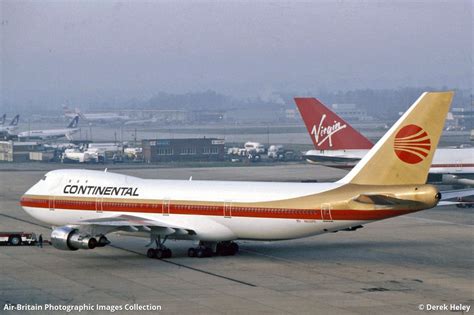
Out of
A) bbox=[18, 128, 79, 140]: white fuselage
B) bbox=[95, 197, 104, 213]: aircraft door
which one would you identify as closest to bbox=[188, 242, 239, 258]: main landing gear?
bbox=[95, 197, 104, 213]: aircraft door

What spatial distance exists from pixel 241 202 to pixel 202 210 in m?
2.15

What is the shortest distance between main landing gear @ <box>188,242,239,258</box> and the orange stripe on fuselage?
190 centimetres

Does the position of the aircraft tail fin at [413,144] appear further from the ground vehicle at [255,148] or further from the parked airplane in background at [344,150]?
the ground vehicle at [255,148]

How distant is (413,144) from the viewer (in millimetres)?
40562

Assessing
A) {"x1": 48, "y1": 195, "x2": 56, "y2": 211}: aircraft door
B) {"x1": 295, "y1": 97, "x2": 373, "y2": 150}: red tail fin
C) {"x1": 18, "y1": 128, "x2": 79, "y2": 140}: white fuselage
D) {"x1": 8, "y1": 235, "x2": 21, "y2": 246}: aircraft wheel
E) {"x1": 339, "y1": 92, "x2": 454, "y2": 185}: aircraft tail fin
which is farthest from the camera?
{"x1": 18, "y1": 128, "x2": 79, "y2": 140}: white fuselage

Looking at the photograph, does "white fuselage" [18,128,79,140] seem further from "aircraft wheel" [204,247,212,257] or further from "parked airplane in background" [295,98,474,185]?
"aircraft wheel" [204,247,212,257]

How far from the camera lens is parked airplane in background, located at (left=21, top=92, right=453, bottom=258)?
40.3 m

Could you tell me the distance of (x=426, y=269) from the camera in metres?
41.8

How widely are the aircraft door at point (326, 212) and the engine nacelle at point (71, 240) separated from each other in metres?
10.2

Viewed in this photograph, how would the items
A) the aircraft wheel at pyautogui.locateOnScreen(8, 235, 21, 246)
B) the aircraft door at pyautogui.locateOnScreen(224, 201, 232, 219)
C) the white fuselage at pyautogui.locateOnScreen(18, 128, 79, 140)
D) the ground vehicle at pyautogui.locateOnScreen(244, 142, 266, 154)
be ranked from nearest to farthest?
the aircraft door at pyautogui.locateOnScreen(224, 201, 232, 219)
the aircraft wheel at pyautogui.locateOnScreen(8, 235, 21, 246)
the ground vehicle at pyautogui.locateOnScreen(244, 142, 266, 154)
the white fuselage at pyautogui.locateOnScreen(18, 128, 79, 140)

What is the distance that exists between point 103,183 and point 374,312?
20.2 metres

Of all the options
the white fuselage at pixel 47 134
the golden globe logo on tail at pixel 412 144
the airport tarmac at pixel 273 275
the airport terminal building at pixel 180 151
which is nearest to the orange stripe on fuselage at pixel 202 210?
the airport tarmac at pixel 273 275

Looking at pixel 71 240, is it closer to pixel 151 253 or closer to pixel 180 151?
pixel 151 253

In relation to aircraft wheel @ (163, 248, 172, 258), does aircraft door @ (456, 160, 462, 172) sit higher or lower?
higher
